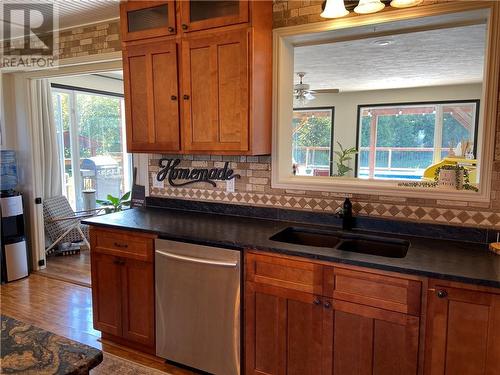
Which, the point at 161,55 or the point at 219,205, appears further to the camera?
the point at 219,205

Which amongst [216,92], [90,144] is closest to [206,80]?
[216,92]

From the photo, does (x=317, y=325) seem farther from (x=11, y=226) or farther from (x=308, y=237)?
(x=11, y=226)

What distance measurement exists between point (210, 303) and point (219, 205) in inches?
34.8

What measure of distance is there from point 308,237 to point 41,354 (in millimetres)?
1804

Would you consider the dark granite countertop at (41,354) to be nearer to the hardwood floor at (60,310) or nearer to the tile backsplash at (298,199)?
the hardwood floor at (60,310)

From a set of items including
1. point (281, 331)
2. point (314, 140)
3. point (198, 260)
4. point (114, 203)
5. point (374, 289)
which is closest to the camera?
point (374, 289)

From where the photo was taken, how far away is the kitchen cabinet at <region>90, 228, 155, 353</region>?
2449 millimetres

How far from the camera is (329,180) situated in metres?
2.54

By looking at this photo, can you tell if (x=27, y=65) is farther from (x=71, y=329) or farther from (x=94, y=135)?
(x=71, y=329)

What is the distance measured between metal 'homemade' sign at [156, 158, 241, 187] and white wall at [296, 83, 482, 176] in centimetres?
541

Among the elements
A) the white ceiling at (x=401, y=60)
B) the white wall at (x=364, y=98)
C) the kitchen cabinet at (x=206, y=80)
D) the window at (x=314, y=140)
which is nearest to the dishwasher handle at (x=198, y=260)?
the kitchen cabinet at (x=206, y=80)

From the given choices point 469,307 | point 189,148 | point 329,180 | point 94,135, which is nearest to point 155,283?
point 189,148

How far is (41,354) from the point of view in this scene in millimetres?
864

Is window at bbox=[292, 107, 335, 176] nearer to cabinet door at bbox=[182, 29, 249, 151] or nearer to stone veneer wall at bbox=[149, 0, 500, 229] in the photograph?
stone veneer wall at bbox=[149, 0, 500, 229]
